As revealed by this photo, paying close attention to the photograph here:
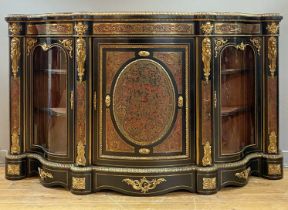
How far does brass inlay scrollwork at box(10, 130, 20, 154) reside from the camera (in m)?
3.67

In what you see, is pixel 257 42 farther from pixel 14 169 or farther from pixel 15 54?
pixel 14 169

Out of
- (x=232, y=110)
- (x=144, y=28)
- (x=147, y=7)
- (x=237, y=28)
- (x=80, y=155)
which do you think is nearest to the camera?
(x=144, y=28)

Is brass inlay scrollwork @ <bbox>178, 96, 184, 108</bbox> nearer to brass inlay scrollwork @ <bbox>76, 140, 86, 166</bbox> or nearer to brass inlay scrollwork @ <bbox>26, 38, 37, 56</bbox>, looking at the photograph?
brass inlay scrollwork @ <bbox>76, 140, 86, 166</bbox>

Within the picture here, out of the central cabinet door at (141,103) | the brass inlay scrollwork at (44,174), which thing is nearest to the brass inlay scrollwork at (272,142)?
the central cabinet door at (141,103)

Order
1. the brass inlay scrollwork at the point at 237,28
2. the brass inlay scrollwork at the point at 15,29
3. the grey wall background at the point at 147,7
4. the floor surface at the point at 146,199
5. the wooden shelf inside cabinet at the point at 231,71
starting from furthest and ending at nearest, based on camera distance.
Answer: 1. the grey wall background at the point at 147,7
2. the brass inlay scrollwork at the point at 15,29
3. the wooden shelf inside cabinet at the point at 231,71
4. the brass inlay scrollwork at the point at 237,28
5. the floor surface at the point at 146,199

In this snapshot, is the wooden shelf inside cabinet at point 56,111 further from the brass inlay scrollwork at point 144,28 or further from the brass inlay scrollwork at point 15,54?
the brass inlay scrollwork at point 144,28

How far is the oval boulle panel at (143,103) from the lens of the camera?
3271 millimetres

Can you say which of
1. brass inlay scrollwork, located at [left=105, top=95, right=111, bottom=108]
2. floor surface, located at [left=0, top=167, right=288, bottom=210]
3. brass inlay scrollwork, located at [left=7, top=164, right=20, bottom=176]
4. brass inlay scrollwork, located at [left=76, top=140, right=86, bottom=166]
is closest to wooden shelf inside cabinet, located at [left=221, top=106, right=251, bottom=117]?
floor surface, located at [left=0, top=167, right=288, bottom=210]

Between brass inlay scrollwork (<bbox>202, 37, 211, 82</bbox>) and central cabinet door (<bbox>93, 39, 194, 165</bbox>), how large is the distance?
10 centimetres

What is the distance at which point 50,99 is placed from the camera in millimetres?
3562

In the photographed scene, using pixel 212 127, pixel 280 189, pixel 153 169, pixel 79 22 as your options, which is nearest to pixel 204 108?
pixel 212 127

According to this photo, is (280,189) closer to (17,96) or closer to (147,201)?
(147,201)

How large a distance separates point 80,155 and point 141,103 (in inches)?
20.9

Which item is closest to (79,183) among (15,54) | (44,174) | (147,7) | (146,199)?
(44,174)
